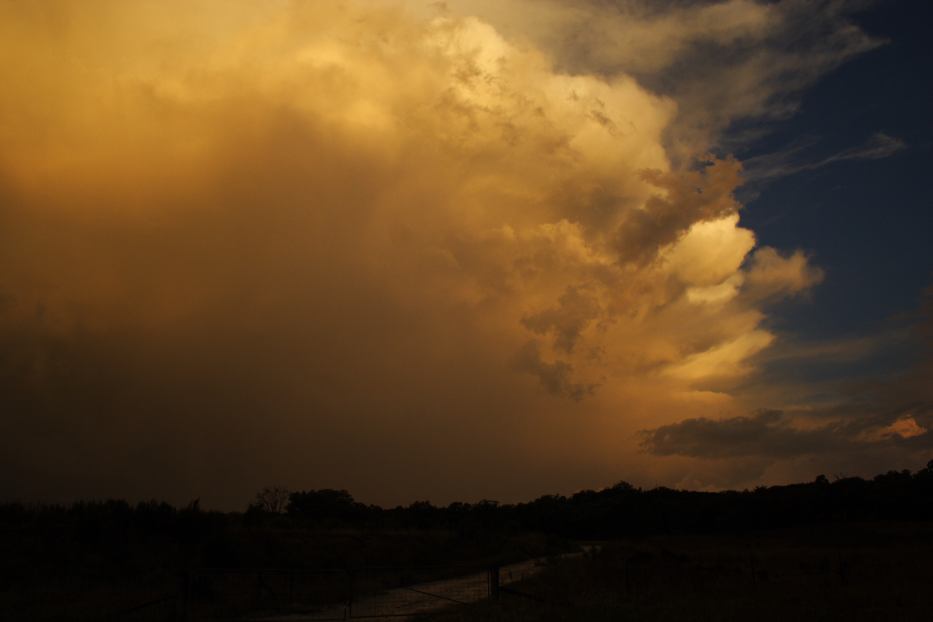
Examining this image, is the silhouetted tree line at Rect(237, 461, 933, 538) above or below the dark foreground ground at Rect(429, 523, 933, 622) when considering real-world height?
above

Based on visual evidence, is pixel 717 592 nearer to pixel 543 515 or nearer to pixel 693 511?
pixel 693 511

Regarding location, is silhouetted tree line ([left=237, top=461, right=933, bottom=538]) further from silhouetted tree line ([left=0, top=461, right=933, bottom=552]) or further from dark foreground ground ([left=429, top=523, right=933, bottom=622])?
dark foreground ground ([left=429, top=523, right=933, bottom=622])

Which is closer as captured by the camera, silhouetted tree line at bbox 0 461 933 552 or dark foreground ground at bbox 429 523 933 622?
dark foreground ground at bbox 429 523 933 622

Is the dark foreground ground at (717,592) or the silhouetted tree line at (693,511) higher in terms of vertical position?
the silhouetted tree line at (693,511)

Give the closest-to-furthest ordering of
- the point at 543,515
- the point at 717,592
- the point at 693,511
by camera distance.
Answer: the point at 717,592, the point at 693,511, the point at 543,515

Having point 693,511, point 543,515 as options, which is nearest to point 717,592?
point 693,511

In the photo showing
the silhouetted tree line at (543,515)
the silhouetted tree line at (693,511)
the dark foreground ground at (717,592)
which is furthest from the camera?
the silhouetted tree line at (693,511)

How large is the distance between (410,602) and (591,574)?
12.1 metres

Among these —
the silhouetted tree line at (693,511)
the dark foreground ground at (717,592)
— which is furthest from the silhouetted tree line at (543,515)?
the dark foreground ground at (717,592)

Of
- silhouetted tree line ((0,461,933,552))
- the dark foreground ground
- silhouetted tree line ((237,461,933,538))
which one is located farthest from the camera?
silhouetted tree line ((237,461,933,538))

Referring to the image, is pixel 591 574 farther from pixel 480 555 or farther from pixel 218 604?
pixel 480 555

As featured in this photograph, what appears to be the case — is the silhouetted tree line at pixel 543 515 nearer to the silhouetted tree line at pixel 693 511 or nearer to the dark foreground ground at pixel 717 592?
the silhouetted tree line at pixel 693 511

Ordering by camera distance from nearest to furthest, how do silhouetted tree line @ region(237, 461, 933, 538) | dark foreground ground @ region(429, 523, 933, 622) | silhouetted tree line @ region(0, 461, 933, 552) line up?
dark foreground ground @ region(429, 523, 933, 622)
silhouetted tree line @ region(0, 461, 933, 552)
silhouetted tree line @ region(237, 461, 933, 538)

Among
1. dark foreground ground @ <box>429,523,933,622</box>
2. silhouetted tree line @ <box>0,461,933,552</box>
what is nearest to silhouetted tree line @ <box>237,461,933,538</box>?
silhouetted tree line @ <box>0,461,933,552</box>
